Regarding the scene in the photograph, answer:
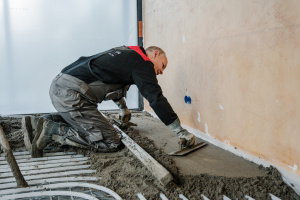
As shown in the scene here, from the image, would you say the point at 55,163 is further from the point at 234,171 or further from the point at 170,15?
the point at 170,15

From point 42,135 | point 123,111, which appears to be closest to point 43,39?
point 123,111

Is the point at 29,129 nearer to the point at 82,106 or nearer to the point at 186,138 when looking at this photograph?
the point at 82,106

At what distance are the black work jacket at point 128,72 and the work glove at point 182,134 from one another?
5 centimetres

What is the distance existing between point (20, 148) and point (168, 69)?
193 centimetres

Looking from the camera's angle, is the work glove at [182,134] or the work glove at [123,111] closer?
the work glove at [182,134]

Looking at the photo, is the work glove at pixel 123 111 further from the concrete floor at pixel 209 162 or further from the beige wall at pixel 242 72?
the beige wall at pixel 242 72

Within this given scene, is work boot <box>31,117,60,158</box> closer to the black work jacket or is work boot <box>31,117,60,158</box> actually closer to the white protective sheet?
→ the black work jacket

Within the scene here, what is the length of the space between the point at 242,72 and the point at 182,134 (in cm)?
68

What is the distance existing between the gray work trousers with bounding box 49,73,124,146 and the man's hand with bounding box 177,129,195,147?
1.96 feet

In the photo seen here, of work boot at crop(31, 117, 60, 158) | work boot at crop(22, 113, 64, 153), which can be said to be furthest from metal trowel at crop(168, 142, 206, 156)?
work boot at crop(22, 113, 64, 153)

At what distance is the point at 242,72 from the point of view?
1886mm

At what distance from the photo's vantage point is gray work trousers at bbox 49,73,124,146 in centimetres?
210

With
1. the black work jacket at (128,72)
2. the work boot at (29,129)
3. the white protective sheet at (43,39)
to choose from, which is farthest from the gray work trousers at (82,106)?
the white protective sheet at (43,39)

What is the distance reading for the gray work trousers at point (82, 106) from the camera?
2.10 metres
